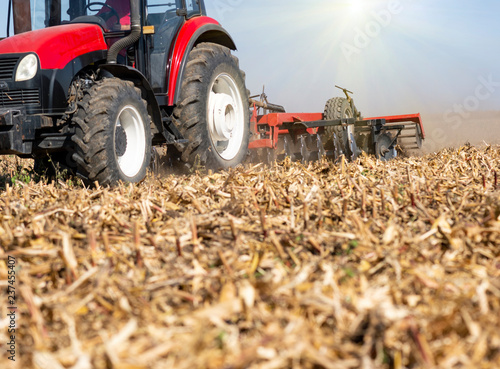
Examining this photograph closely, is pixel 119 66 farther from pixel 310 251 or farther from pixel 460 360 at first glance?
pixel 460 360

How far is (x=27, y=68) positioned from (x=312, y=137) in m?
4.11

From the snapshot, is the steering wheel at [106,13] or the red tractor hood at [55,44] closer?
the red tractor hood at [55,44]

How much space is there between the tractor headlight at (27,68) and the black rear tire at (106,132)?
→ 16.7 inches

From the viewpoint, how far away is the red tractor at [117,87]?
3.89 m

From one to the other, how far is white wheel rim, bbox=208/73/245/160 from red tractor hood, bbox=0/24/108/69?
54.1 inches

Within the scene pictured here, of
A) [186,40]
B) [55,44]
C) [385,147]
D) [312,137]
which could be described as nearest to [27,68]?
[55,44]

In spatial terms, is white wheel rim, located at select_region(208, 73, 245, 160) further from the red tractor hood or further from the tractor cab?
the red tractor hood

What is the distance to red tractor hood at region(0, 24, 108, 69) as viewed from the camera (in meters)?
4.09

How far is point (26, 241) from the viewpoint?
2174 millimetres

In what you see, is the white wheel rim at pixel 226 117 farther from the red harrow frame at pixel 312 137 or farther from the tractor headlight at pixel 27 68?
the tractor headlight at pixel 27 68

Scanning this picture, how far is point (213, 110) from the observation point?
17.8ft

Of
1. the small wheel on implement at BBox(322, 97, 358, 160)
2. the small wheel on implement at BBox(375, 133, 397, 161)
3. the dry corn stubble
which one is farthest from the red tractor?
the small wheel on implement at BBox(375, 133, 397, 161)

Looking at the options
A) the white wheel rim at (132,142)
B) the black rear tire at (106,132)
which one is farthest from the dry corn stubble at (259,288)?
the white wheel rim at (132,142)

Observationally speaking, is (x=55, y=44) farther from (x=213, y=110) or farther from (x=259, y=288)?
(x=259, y=288)
